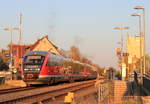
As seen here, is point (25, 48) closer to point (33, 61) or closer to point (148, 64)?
point (148, 64)

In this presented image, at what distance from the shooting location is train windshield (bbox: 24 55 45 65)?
33.8 m

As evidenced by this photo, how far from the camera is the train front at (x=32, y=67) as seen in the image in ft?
110

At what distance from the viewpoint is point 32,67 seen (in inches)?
1325

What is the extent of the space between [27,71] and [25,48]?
72.7 meters

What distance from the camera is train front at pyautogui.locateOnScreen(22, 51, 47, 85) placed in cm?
3359

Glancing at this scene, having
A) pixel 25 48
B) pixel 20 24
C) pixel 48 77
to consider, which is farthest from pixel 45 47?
pixel 48 77

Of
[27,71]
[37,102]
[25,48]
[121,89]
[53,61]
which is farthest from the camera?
[25,48]

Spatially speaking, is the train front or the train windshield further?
the train windshield

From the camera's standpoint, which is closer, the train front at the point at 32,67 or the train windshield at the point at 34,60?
the train front at the point at 32,67

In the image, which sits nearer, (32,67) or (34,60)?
(32,67)

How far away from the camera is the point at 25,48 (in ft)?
347

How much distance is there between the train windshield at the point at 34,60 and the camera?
33.8m

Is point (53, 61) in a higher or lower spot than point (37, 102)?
higher

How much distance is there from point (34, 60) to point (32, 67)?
703 millimetres
